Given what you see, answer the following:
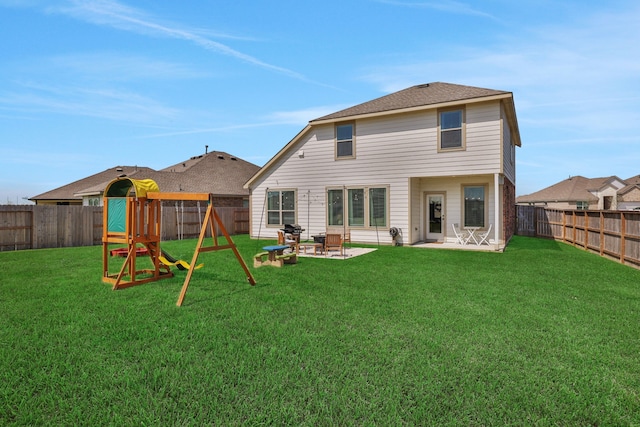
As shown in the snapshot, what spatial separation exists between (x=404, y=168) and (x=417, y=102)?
2749 mm

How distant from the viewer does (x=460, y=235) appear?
15031 millimetres

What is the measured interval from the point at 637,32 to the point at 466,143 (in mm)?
5450

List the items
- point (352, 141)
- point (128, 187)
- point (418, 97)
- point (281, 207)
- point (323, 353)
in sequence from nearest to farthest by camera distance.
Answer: point (323, 353) < point (128, 187) < point (418, 97) < point (352, 141) < point (281, 207)

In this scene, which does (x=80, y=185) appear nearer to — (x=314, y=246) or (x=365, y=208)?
(x=365, y=208)

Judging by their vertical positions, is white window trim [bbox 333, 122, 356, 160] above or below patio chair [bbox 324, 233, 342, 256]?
above

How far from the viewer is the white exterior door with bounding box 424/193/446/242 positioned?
51.9 feet

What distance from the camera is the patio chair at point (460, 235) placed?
48.4 ft

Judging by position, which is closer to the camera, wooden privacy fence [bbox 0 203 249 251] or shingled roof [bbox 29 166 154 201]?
wooden privacy fence [bbox 0 203 249 251]

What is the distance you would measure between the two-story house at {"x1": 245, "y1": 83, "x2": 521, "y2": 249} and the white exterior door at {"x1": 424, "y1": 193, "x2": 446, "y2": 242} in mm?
44

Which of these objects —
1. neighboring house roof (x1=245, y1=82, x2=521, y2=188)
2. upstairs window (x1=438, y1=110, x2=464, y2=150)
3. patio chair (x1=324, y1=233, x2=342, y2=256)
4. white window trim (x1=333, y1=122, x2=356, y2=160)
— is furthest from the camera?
white window trim (x1=333, y1=122, x2=356, y2=160)

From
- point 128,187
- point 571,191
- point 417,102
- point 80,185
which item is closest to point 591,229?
point 417,102

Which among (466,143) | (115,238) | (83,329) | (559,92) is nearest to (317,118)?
(466,143)

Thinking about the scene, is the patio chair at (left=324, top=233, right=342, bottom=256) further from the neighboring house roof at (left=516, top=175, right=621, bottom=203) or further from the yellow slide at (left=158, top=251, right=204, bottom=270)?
the neighboring house roof at (left=516, top=175, right=621, bottom=203)

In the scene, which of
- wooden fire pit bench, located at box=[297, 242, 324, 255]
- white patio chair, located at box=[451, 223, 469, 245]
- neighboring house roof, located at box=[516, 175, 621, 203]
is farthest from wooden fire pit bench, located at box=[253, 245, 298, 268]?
neighboring house roof, located at box=[516, 175, 621, 203]
